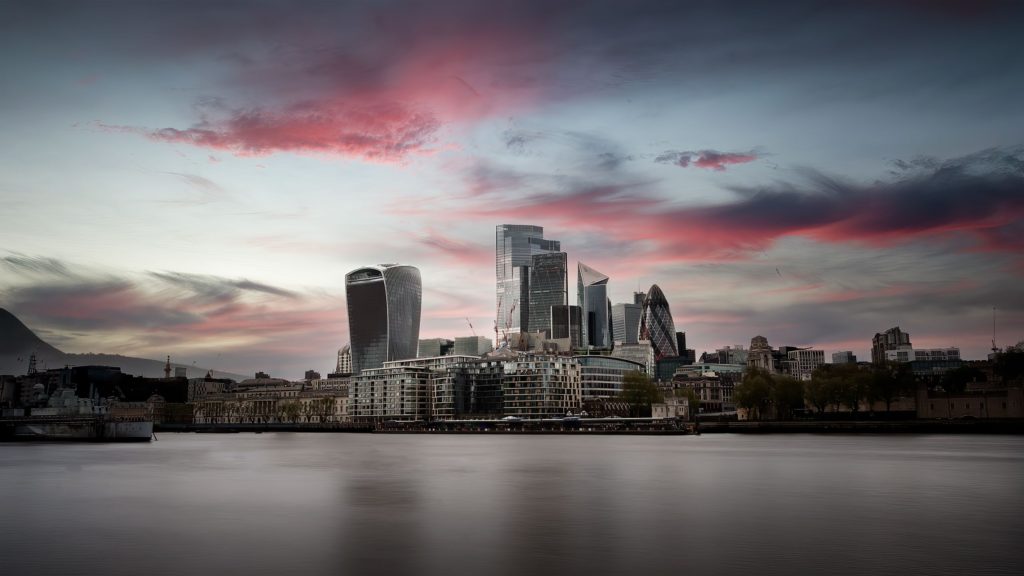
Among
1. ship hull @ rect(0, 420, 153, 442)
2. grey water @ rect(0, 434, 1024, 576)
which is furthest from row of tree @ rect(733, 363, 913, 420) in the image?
ship hull @ rect(0, 420, 153, 442)

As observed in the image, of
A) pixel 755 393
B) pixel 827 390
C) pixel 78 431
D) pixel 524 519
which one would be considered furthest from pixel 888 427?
pixel 78 431

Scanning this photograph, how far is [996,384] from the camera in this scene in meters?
163

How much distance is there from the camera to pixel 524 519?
44906 millimetres

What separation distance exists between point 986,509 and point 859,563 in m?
20.7

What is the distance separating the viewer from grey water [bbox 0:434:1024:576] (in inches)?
1291

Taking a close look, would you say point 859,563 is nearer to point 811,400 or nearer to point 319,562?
point 319,562

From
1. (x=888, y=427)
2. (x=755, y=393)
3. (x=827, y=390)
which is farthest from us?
(x=755, y=393)

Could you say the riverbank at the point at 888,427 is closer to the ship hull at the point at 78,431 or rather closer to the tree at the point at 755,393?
the tree at the point at 755,393

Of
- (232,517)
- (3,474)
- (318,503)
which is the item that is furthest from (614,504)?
(3,474)

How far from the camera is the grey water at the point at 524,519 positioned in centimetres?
3278

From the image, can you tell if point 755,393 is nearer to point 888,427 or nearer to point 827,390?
point 827,390

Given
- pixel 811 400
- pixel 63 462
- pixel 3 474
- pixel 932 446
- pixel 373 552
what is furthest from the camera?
pixel 811 400

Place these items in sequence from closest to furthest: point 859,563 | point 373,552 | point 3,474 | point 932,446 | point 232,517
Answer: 1. point 859,563
2. point 373,552
3. point 232,517
4. point 3,474
5. point 932,446

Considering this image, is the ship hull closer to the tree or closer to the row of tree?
the tree
